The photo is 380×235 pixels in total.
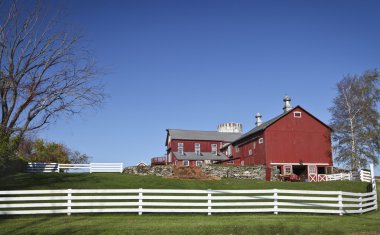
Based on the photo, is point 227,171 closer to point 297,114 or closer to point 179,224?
point 297,114

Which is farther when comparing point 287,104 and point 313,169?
point 287,104

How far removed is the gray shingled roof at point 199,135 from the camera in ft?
180

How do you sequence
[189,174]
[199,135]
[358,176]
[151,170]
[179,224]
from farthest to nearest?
[199,135] < [151,170] < [358,176] < [189,174] < [179,224]

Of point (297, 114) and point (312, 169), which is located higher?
point (297, 114)

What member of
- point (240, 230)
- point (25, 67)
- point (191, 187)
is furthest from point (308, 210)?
point (25, 67)

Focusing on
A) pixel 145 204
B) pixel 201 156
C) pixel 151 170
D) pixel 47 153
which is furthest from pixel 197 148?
pixel 145 204

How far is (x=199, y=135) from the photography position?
5619 cm

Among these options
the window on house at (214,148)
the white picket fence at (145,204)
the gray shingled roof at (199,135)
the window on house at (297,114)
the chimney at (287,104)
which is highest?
the chimney at (287,104)

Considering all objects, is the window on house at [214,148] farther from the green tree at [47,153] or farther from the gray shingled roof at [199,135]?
the green tree at [47,153]

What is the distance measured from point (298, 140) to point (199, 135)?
62.7ft

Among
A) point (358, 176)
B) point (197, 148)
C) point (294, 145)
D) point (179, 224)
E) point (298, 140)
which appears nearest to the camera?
point (179, 224)

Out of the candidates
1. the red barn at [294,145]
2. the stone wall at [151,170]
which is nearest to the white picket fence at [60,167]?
the stone wall at [151,170]

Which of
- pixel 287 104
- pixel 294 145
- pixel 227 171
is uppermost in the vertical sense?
pixel 287 104

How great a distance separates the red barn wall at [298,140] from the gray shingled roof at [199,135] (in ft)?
55.6
